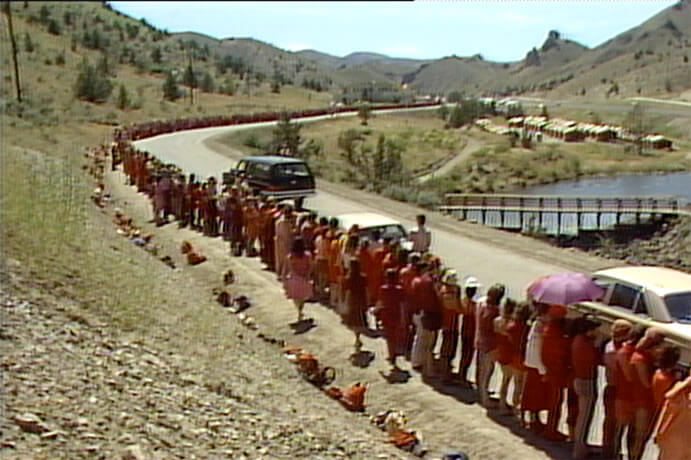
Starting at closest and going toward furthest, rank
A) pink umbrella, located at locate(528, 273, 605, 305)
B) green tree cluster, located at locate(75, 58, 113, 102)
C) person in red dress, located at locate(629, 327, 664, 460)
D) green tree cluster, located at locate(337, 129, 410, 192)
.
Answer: person in red dress, located at locate(629, 327, 664, 460) → pink umbrella, located at locate(528, 273, 605, 305) → green tree cluster, located at locate(337, 129, 410, 192) → green tree cluster, located at locate(75, 58, 113, 102)

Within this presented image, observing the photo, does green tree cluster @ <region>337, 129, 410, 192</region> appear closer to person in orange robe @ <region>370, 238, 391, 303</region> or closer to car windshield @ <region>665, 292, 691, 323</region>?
person in orange robe @ <region>370, 238, 391, 303</region>

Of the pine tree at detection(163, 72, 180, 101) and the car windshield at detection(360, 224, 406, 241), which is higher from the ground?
the pine tree at detection(163, 72, 180, 101)

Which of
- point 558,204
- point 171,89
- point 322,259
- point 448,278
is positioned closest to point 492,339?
point 448,278

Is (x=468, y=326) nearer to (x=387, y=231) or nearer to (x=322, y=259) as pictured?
(x=322, y=259)

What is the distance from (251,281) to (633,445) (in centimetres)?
925

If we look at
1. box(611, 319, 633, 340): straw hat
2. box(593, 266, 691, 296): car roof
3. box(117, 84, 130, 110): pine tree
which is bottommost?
box(593, 266, 691, 296): car roof

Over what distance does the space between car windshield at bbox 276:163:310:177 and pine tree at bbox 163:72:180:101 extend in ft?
134

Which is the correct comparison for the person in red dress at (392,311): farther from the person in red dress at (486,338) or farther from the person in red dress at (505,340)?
the person in red dress at (505,340)

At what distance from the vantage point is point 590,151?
26.3 m

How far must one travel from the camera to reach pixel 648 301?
10047 millimetres

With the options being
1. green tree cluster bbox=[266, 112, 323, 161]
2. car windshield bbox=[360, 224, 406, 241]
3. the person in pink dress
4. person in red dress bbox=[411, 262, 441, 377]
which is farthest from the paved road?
the person in pink dress

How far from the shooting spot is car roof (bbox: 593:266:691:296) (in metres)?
10.1

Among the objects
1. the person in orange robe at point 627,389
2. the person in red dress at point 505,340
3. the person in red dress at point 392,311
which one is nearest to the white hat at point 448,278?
the person in red dress at point 392,311

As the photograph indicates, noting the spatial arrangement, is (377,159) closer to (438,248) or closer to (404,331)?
(438,248)
